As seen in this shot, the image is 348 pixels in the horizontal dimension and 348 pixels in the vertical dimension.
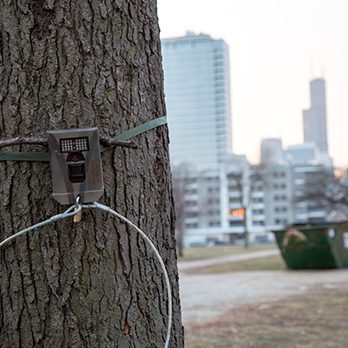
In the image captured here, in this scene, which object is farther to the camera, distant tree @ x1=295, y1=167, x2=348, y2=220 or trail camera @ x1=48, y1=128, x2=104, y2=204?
distant tree @ x1=295, y1=167, x2=348, y2=220

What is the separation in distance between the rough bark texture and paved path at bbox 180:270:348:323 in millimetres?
7092

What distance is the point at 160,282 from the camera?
203 centimetres

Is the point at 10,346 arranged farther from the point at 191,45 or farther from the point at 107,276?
the point at 191,45

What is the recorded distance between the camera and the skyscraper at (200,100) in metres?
128

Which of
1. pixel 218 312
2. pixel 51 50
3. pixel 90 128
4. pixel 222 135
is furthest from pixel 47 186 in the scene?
pixel 222 135

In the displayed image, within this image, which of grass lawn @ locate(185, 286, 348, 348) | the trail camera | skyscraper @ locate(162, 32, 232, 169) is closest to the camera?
the trail camera

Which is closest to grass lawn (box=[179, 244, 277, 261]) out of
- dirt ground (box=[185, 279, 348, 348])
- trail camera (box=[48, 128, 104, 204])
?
dirt ground (box=[185, 279, 348, 348])

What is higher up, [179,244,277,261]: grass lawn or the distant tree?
the distant tree

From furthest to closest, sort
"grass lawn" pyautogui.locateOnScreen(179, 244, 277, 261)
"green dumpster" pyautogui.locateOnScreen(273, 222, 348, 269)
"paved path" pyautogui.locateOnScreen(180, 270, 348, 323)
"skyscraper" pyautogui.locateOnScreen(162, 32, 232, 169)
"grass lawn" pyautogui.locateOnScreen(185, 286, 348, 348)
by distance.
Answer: "skyscraper" pyautogui.locateOnScreen(162, 32, 232, 169)
"grass lawn" pyautogui.locateOnScreen(179, 244, 277, 261)
"green dumpster" pyautogui.locateOnScreen(273, 222, 348, 269)
"paved path" pyautogui.locateOnScreen(180, 270, 348, 323)
"grass lawn" pyautogui.locateOnScreen(185, 286, 348, 348)

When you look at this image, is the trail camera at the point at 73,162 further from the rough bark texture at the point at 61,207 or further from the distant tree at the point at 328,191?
the distant tree at the point at 328,191

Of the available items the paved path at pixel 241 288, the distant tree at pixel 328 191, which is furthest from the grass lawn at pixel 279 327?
the distant tree at pixel 328 191

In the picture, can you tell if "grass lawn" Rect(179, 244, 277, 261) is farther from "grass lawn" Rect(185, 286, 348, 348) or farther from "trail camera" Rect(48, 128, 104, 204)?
"trail camera" Rect(48, 128, 104, 204)

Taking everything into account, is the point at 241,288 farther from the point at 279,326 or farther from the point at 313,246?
the point at 279,326

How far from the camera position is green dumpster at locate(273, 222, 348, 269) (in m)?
17.1
